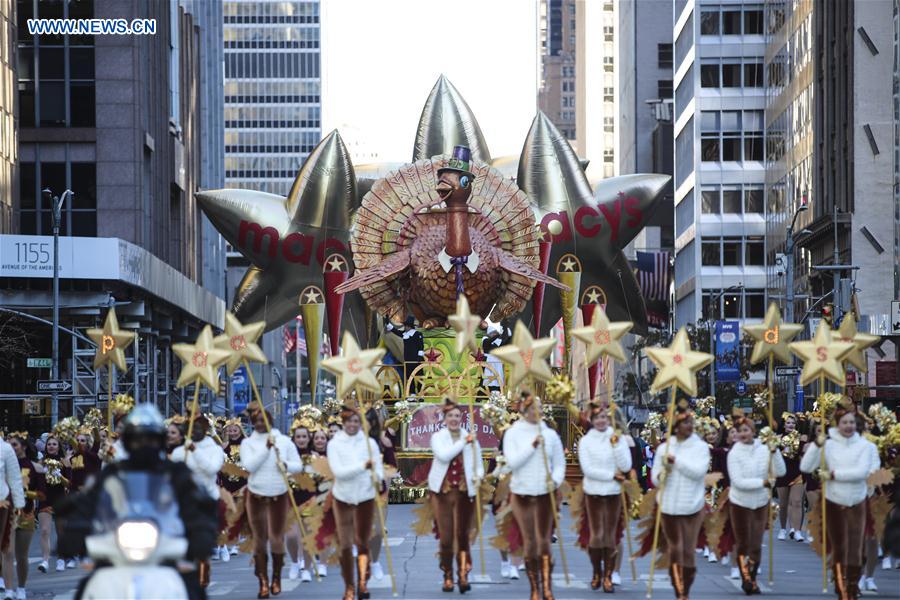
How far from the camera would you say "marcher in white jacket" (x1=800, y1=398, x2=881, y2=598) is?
55.4ft

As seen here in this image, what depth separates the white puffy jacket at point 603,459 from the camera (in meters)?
18.1

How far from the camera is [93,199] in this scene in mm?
62875

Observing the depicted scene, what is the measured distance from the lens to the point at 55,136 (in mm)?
61969

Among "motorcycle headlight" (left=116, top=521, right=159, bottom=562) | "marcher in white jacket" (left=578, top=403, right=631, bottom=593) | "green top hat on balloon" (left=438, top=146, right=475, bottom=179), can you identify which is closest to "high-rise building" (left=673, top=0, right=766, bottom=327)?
"green top hat on balloon" (left=438, top=146, right=475, bottom=179)

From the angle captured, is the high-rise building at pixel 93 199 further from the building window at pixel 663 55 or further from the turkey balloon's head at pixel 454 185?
the building window at pixel 663 55

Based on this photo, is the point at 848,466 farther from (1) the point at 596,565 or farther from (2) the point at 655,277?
(2) the point at 655,277

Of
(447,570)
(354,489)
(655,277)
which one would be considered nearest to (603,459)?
(447,570)

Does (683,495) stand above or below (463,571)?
above

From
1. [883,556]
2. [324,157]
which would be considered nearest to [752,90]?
[324,157]

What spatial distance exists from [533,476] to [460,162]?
2018 centimetres

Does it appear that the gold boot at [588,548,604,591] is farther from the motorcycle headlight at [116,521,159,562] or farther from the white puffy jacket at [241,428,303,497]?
the motorcycle headlight at [116,521,159,562]

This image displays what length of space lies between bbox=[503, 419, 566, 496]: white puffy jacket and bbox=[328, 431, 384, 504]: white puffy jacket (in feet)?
4.43

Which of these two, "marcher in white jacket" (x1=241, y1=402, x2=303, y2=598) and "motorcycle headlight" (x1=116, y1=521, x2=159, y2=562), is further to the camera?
"marcher in white jacket" (x1=241, y1=402, x2=303, y2=598)

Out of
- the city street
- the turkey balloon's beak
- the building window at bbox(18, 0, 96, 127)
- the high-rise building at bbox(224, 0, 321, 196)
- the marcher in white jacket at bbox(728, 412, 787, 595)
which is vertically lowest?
the city street
